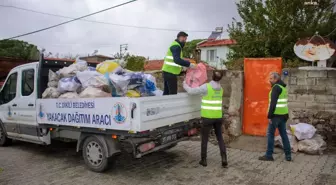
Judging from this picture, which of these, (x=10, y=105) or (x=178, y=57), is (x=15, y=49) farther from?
(x=178, y=57)

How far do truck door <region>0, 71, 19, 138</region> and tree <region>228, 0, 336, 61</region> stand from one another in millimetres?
10027

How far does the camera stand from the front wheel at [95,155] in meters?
4.97

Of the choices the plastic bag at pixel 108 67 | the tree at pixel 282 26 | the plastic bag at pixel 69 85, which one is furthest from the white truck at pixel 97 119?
the tree at pixel 282 26

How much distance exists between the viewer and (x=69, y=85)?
546 cm

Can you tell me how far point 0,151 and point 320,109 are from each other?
745 cm

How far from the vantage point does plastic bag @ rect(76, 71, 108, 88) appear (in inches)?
→ 206

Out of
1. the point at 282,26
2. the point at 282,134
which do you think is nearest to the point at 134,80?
the point at 282,134

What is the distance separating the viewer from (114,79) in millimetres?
5012

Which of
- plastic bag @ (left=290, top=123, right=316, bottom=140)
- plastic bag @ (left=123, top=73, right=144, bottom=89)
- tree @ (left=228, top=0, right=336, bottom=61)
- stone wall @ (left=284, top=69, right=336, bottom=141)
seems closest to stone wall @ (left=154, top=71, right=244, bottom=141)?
stone wall @ (left=284, top=69, right=336, bottom=141)

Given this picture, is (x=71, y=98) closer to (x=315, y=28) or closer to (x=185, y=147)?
(x=185, y=147)

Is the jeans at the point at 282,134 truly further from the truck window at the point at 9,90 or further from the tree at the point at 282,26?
the tree at the point at 282,26

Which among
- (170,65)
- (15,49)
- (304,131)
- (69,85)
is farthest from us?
(15,49)

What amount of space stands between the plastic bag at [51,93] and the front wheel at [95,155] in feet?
3.76

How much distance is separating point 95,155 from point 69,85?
1409mm
